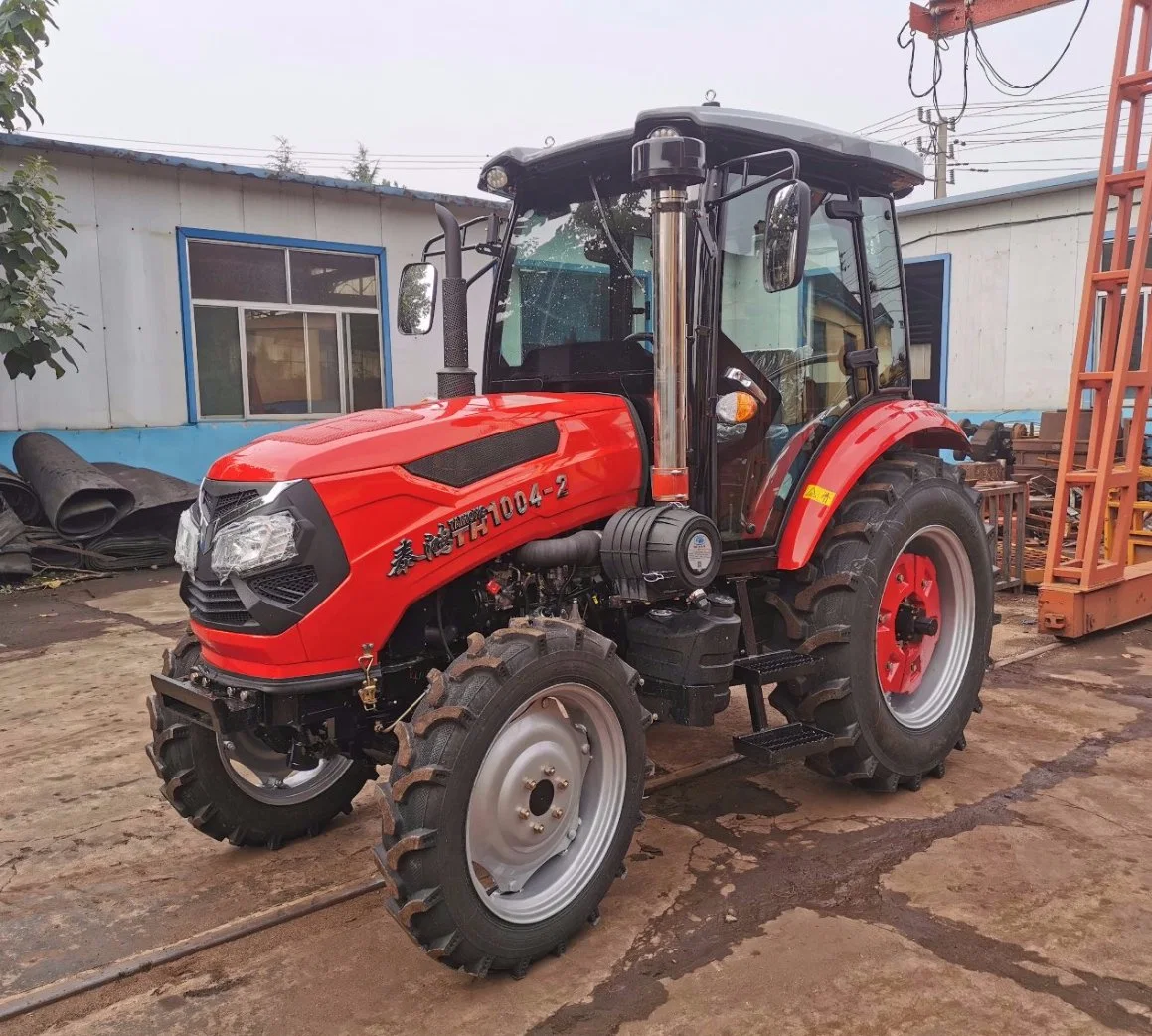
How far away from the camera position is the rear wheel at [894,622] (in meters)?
3.51

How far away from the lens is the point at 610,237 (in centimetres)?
356

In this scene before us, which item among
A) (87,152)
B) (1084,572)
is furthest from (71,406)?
(1084,572)

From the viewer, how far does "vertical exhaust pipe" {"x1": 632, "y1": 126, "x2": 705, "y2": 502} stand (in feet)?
9.82

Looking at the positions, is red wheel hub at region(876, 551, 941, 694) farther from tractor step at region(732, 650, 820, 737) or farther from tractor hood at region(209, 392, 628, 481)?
tractor hood at region(209, 392, 628, 481)

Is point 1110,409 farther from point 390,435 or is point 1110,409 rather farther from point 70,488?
point 70,488

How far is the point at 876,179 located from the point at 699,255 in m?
1.13

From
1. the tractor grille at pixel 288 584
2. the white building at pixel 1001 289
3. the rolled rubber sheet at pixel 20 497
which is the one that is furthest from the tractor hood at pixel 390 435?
the white building at pixel 1001 289

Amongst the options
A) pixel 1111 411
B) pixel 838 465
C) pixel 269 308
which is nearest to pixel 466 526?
pixel 838 465

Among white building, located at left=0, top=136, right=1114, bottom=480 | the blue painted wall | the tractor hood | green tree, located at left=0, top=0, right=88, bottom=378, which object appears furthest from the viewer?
white building, located at left=0, top=136, right=1114, bottom=480

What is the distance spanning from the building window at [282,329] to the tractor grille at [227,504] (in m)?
8.40

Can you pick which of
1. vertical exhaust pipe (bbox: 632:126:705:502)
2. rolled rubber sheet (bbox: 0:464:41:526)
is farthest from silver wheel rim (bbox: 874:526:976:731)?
rolled rubber sheet (bbox: 0:464:41:526)

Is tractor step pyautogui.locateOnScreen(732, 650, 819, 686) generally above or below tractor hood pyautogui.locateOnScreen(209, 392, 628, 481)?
below

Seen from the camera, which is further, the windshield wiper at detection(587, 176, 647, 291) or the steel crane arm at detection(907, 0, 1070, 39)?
the steel crane arm at detection(907, 0, 1070, 39)

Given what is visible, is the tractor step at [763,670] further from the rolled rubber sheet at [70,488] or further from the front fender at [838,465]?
the rolled rubber sheet at [70,488]
